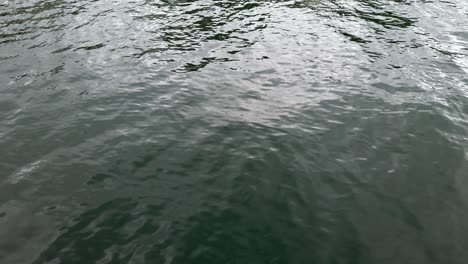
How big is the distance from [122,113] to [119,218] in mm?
7017

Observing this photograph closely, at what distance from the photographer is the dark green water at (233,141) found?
1138 centimetres

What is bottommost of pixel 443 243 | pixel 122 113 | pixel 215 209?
pixel 443 243

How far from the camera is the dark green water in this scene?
11375 mm

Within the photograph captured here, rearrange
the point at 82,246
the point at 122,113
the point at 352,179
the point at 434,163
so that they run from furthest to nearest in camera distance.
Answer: the point at 122,113 < the point at 434,163 < the point at 352,179 < the point at 82,246

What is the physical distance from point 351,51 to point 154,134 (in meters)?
14.6

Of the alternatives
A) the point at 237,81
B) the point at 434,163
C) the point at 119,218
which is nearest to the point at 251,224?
the point at 119,218

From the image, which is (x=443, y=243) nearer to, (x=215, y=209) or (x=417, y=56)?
(x=215, y=209)

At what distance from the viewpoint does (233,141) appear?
15.7 meters

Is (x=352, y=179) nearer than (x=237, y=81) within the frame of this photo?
Yes

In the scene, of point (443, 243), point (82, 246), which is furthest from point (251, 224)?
Answer: point (443, 243)

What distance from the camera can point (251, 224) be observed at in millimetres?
11844

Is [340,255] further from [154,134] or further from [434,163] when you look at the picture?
[154,134]

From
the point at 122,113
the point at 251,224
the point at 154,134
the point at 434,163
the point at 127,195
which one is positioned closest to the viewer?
the point at 251,224

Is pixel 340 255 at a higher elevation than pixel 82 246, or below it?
below
